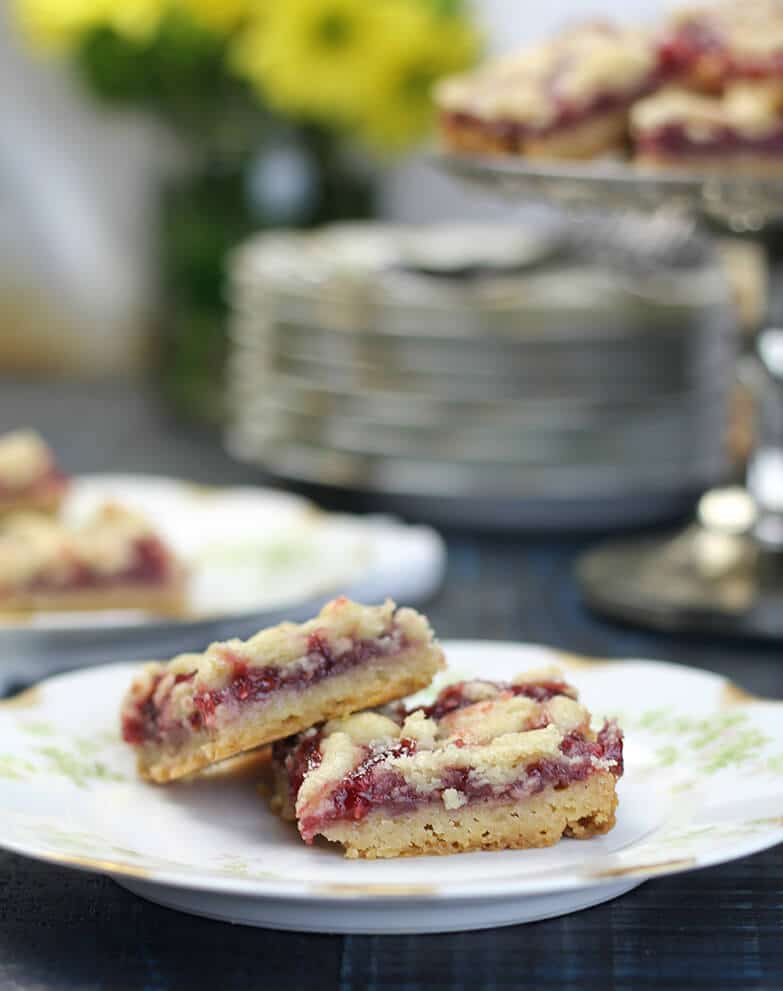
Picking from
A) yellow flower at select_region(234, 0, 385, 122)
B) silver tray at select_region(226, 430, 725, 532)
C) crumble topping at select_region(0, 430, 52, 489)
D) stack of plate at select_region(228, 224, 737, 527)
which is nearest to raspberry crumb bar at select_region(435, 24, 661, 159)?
stack of plate at select_region(228, 224, 737, 527)

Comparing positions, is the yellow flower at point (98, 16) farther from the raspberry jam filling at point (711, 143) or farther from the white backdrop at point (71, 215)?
the raspberry jam filling at point (711, 143)

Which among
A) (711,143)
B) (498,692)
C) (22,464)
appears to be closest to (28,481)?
(22,464)

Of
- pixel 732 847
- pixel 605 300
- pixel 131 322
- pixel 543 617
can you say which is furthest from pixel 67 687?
pixel 131 322

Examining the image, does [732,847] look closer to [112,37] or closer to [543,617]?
[543,617]

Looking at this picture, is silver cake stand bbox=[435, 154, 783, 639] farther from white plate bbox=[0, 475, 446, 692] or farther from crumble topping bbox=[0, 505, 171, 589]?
crumble topping bbox=[0, 505, 171, 589]

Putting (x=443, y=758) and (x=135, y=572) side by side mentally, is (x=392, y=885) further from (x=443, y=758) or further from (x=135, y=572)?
(x=135, y=572)

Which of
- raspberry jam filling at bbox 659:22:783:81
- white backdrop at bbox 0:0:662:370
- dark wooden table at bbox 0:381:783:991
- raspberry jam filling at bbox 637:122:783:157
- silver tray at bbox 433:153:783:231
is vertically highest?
raspberry jam filling at bbox 659:22:783:81
